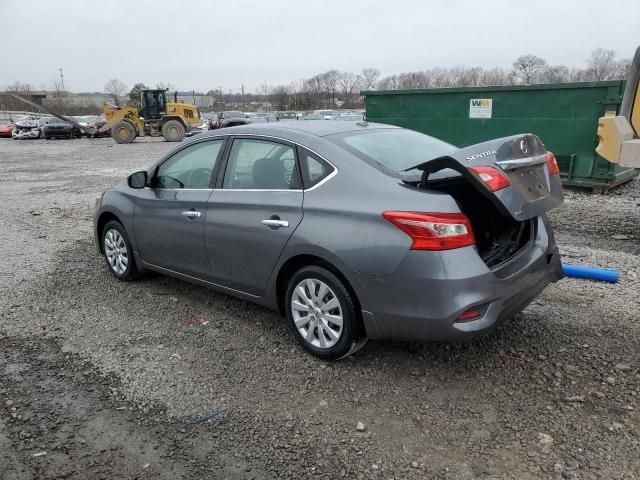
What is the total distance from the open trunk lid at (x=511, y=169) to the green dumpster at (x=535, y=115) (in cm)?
714

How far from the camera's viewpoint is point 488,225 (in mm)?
3596

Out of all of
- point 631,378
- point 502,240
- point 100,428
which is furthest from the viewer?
point 502,240

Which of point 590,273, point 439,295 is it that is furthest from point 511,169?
point 590,273

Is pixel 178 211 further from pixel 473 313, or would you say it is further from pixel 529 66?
pixel 529 66

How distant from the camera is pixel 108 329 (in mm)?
4406

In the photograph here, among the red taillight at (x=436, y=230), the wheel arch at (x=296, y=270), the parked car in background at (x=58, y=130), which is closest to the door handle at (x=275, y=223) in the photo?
the wheel arch at (x=296, y=270)

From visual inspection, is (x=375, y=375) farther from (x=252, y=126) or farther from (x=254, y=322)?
(x=252, y=126)

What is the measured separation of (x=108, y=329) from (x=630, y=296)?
14.6 feet

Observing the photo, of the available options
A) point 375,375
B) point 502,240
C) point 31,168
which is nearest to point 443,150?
point 502,240

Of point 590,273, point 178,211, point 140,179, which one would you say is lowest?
point 590,273

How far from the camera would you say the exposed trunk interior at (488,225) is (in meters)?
3.41

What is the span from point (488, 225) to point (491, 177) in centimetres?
60

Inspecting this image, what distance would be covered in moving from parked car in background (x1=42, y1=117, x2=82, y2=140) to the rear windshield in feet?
117

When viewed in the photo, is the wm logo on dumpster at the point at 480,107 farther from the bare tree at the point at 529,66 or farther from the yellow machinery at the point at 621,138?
the bare tree at the point at 529,66
